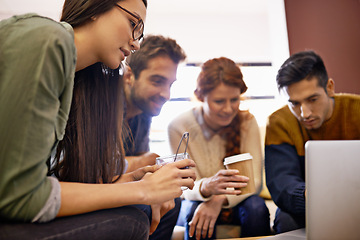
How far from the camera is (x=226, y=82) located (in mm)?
1958

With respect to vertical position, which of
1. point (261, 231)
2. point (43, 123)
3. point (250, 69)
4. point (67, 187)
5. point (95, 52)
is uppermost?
point (95, 52)

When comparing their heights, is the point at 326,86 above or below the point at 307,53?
below

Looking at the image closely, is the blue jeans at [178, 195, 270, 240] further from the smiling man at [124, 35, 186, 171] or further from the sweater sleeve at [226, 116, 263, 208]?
the smiling man at [124, 35, 186, 171]

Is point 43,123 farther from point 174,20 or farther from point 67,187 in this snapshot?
point 174,20

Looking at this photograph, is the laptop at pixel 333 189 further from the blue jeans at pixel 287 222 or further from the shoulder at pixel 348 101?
the shoulder at pixel 348 101

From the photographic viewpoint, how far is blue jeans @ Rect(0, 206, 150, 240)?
24.2 inches

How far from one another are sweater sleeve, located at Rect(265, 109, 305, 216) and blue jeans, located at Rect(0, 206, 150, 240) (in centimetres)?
88

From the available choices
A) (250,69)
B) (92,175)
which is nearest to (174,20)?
(250,69)

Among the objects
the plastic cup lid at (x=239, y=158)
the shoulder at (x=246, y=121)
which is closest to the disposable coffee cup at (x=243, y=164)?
the plastic cup lid at (x=239, y=158)

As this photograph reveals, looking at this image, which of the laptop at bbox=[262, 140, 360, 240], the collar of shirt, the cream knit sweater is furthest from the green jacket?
the collar of shirt

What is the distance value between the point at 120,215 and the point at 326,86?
1.47 meters

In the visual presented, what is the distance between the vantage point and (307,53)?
6.00 feet

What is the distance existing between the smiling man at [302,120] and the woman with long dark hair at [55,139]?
892mm

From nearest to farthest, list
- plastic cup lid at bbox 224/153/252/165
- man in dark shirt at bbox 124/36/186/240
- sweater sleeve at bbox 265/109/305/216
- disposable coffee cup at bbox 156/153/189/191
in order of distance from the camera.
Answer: disposable coffee cup at bbox 156/153/189/191 → plastic cup lid at bbox 224/153/252/165 → sweater sleeve at bbox 265/109/305/216 → man in dark shirt at bbox 124/36/186/240
